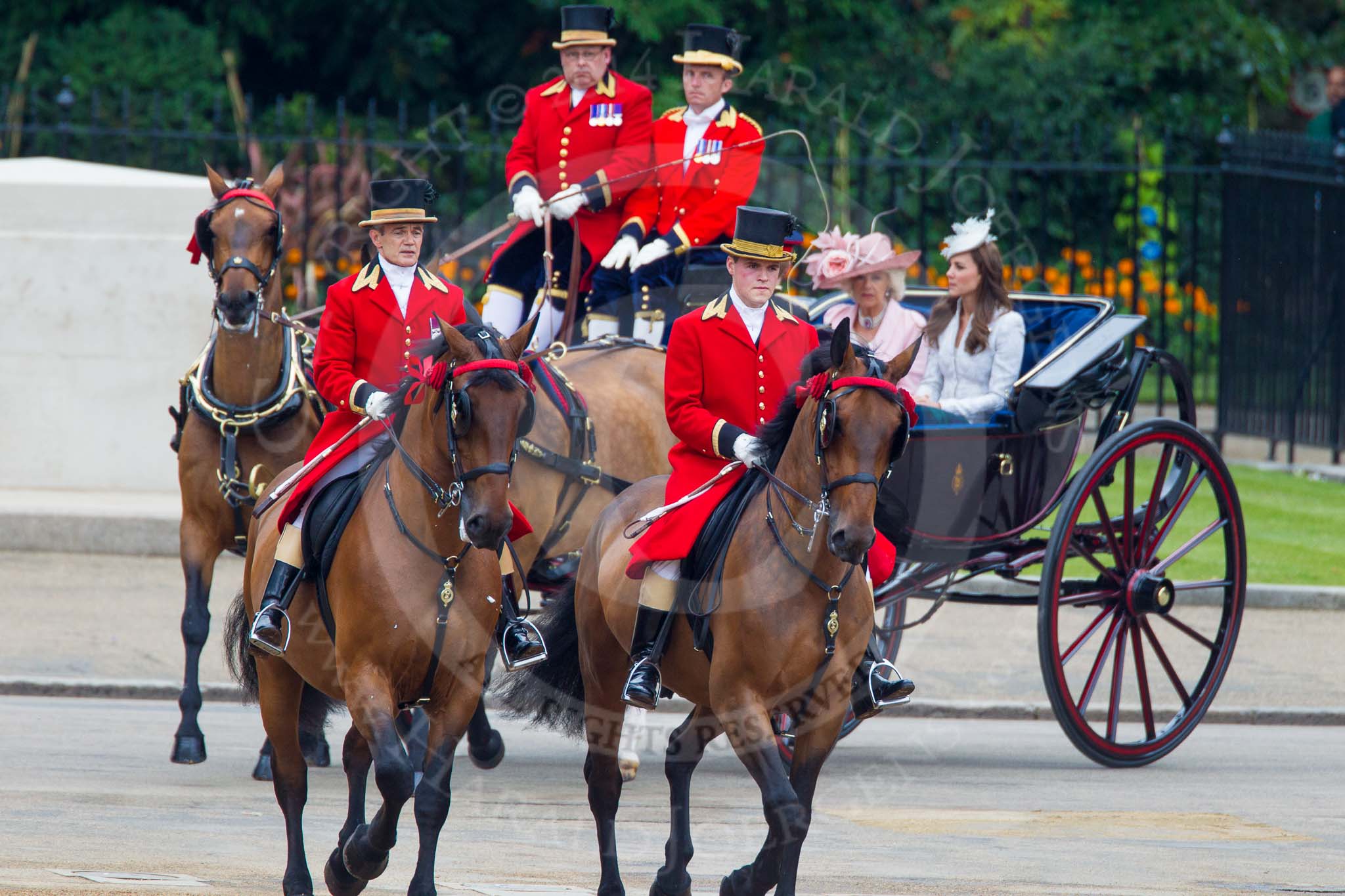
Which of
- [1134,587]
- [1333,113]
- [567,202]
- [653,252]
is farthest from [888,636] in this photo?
[1333,113]

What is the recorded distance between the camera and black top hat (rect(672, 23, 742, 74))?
8.73 metres

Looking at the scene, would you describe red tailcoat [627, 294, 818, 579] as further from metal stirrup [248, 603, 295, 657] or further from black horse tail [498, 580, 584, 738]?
metal stirrup [248, 603, 295, 657]

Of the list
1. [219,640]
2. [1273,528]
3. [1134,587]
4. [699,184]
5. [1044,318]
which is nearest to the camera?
[1134,587]

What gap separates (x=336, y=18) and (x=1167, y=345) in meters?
8.96

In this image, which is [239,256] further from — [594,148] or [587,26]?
[587,26]

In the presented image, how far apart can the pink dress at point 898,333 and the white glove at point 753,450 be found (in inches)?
95.8

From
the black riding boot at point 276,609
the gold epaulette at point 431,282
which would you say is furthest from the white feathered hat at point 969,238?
the black riding boot at point 276,609

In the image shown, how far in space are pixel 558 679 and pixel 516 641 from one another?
0.69 meters

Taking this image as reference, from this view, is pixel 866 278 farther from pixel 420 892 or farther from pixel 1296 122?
pixel 1296 122

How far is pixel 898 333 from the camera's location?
27.9 feet

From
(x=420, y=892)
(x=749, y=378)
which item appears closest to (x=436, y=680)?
(x=420, y=892)

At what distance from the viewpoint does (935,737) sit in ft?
29.5

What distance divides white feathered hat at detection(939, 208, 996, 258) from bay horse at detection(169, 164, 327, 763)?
2.75 metres

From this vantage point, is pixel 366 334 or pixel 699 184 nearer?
pixel 366 334
